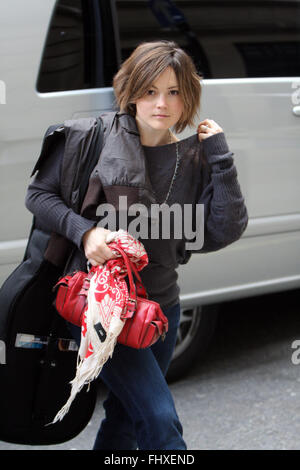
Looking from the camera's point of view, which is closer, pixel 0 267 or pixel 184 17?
pixel 0 267

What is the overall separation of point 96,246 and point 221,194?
0.38 m

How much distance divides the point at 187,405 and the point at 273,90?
4.80 ft

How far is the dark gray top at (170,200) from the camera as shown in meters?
2.11

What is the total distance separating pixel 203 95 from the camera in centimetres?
325

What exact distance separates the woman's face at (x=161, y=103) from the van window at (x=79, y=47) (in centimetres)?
97

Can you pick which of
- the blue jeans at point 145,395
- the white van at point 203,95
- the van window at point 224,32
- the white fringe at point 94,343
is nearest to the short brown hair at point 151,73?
the white fringe at point 94,343

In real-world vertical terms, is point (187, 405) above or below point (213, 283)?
below

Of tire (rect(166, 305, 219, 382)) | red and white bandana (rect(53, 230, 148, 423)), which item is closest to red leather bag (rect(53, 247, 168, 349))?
red and white bandana (rect(53, 230, 148, 423))

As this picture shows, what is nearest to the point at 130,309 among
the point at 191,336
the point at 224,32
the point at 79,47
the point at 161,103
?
the point at 161,103

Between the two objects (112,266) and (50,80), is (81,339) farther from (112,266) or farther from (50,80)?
(50,80)

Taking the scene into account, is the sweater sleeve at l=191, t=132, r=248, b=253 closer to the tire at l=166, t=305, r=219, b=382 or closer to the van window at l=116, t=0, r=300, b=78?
the van window at l=116, t=0, r=300, b=78

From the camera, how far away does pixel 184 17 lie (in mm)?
3398

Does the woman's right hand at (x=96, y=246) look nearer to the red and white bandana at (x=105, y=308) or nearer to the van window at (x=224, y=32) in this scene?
the red and white bandana at (x=105, y=308)

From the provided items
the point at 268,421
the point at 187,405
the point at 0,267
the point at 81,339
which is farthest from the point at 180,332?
the point at 81,339
